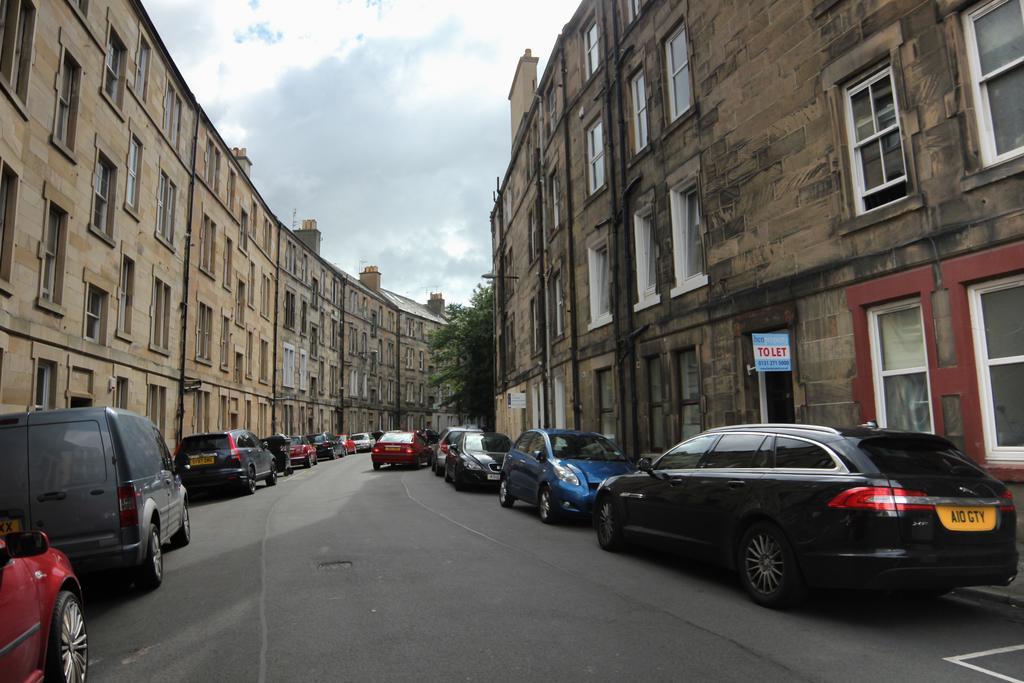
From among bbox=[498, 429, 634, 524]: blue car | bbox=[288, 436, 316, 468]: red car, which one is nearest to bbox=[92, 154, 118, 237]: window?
bbox=[498, 429, 634, 524]: blue car

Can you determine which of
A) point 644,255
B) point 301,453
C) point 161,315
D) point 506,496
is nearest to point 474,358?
point 301,453

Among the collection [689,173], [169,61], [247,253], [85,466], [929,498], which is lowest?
[929,498]

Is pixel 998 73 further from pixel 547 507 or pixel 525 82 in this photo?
pixel 525 82

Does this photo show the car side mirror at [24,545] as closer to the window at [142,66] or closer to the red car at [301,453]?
the window at [142,66]

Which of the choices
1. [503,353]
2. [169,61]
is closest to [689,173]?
[169,61]

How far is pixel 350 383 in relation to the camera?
55.2 meters

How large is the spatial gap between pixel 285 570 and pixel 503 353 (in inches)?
1079

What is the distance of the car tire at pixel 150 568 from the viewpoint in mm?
6855

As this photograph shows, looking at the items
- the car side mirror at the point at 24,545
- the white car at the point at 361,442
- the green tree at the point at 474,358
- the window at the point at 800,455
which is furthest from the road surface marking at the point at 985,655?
the white car at the point at 361,442

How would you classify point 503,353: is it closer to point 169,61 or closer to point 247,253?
point 247,253

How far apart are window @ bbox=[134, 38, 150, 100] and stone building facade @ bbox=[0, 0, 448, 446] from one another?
41mm

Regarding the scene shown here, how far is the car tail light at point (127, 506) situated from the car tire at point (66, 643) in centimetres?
222

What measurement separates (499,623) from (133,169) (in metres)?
19.6

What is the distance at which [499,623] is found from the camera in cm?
538
